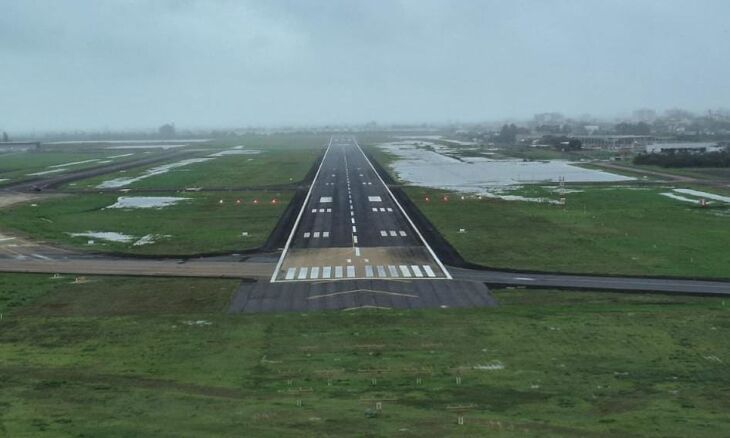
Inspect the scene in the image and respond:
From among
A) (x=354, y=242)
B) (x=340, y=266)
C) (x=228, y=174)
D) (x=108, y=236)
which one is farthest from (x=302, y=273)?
(x=228, y=174)

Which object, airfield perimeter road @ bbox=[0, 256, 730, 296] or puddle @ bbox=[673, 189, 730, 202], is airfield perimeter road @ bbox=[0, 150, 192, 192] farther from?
puddle @ bbox=[673, 189, 730, 202]

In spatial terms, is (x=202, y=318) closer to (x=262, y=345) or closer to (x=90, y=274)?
(x=262, y=345)

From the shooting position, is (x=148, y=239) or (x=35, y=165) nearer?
(x=148, y=239)

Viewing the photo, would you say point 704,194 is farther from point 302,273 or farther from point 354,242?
point 302,273

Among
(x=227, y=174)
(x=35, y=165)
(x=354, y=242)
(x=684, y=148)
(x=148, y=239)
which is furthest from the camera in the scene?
(x=684, y=148)

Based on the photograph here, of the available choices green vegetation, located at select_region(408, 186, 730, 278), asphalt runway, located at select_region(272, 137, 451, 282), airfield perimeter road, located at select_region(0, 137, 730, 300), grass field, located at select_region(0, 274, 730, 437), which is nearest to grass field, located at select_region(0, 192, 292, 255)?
airfield perimeter road, located at select_region(0, 137, 730, 300)
